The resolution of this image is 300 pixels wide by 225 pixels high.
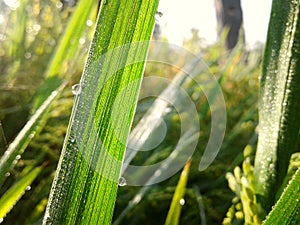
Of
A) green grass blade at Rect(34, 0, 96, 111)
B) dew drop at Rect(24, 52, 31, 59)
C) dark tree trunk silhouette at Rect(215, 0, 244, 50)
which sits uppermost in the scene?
dark tree trunk silhouette at Rect(215, 0, 244, 50)

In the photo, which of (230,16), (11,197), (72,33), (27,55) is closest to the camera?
(11,197)

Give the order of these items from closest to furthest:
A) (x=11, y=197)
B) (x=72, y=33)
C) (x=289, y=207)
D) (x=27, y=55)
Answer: (x=289, y=207)
(x=11, y=197)
(x=72, y=33)
(x=27, y=55)

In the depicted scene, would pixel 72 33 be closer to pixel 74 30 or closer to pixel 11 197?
pixel 74 30

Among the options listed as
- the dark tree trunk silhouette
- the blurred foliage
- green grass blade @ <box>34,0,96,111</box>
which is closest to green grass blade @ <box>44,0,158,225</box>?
the blurred foliage

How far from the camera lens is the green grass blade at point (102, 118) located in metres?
0.25

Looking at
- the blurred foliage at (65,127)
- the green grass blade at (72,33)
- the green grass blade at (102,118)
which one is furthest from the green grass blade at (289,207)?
the green grass blade at (72,33)

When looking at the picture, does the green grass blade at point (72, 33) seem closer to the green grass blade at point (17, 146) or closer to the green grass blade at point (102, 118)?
the green grass blade at point (17, 146)

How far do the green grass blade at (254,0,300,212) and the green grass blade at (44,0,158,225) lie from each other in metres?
0.12

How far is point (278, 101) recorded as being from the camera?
0.33 meters

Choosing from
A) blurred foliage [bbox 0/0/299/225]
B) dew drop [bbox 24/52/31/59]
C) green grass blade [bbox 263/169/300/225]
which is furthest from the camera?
dew drop [bbox 24/52/31/59]

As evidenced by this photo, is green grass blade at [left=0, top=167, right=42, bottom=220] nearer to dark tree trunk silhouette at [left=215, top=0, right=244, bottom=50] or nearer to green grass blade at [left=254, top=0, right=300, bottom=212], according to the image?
green grass blade at [left=254, top=0, right=300, bottom=212]

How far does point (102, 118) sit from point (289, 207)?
0.10 metres

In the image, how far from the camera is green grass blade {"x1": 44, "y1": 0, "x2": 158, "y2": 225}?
25 centimetres

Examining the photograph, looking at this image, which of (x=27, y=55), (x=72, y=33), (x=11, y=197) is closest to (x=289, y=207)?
(x=11, y=197)
